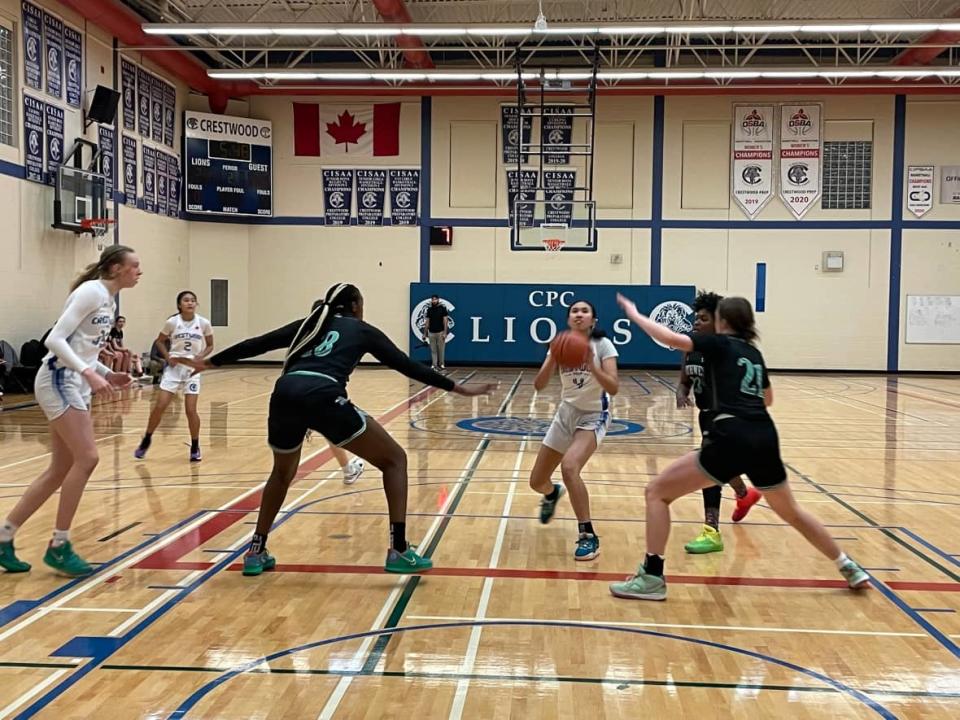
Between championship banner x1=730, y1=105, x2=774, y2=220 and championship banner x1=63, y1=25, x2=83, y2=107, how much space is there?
604 inches

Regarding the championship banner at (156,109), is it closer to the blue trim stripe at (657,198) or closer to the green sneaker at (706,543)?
the blue trim stripe at (657,198)

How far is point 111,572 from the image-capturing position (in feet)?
17.6

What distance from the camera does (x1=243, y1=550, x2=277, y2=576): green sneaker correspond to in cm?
533

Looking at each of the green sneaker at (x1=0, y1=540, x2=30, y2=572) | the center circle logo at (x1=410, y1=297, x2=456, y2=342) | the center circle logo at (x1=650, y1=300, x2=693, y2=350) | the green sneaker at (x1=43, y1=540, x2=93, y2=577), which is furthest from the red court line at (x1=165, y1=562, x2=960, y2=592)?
the center circle logo at (x1=410, y1=297, x2=456, y2=342)

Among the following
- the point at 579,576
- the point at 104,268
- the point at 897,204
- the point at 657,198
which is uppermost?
the point at 657,198

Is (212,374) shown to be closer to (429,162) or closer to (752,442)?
(429,162)

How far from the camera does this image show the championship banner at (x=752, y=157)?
2427cm

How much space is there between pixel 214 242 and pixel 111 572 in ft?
66.9

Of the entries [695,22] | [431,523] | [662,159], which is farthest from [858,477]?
[662,159]

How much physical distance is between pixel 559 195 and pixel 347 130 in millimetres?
6133

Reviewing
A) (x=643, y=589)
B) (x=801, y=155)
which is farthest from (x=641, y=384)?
(x=643, y=589)

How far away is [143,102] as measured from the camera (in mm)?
21484

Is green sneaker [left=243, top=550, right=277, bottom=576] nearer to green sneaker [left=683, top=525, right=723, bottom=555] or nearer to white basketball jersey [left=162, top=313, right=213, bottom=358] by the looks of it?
green sneaker [left=683, top=525, right=723, bottom=555]

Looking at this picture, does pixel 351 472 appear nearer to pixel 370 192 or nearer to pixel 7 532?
pixel 7 532
